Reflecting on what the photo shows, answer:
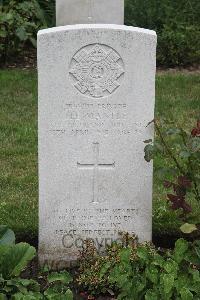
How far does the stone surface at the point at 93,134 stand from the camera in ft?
14.6

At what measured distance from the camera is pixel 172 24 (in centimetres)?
1002

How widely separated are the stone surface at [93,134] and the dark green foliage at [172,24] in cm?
519

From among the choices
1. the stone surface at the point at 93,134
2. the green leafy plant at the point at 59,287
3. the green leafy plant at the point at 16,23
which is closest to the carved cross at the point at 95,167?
the stone surface at the point at 93,134

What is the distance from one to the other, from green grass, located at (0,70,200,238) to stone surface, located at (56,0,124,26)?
870 millimetres

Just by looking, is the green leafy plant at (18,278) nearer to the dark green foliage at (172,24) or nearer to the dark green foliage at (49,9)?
the dark green foliage at (172,24)

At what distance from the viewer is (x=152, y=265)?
4199 mm

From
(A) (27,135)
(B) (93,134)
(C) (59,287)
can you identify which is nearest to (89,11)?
(B) (93,134)

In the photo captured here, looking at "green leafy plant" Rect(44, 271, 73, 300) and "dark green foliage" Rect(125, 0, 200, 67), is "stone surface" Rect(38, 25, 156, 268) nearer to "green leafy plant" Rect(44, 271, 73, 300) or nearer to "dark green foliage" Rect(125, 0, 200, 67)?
"green leafy plant" Rect(44, 271, 73, 300)

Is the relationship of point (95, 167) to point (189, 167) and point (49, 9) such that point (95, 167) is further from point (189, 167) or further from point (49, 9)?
point (49, 9)

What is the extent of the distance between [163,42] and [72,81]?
5332 millimetres

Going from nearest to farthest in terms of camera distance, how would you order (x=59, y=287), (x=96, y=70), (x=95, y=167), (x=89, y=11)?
(x=59, y=287) → (x=96, y=70) → (x=95, y=167) → (x=89, y=11)

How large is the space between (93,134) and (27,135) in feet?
8.64

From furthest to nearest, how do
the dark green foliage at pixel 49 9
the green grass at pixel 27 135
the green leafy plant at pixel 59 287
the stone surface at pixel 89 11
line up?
the dark green foliage at pixel 49 9 < the stone surface at pixel 89 11 < the green grass at pixel 27 135 < the green leafy plant at pixel 59 287

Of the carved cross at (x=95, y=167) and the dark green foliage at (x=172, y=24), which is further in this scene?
the dark green foliage at (x=172, y=24)
